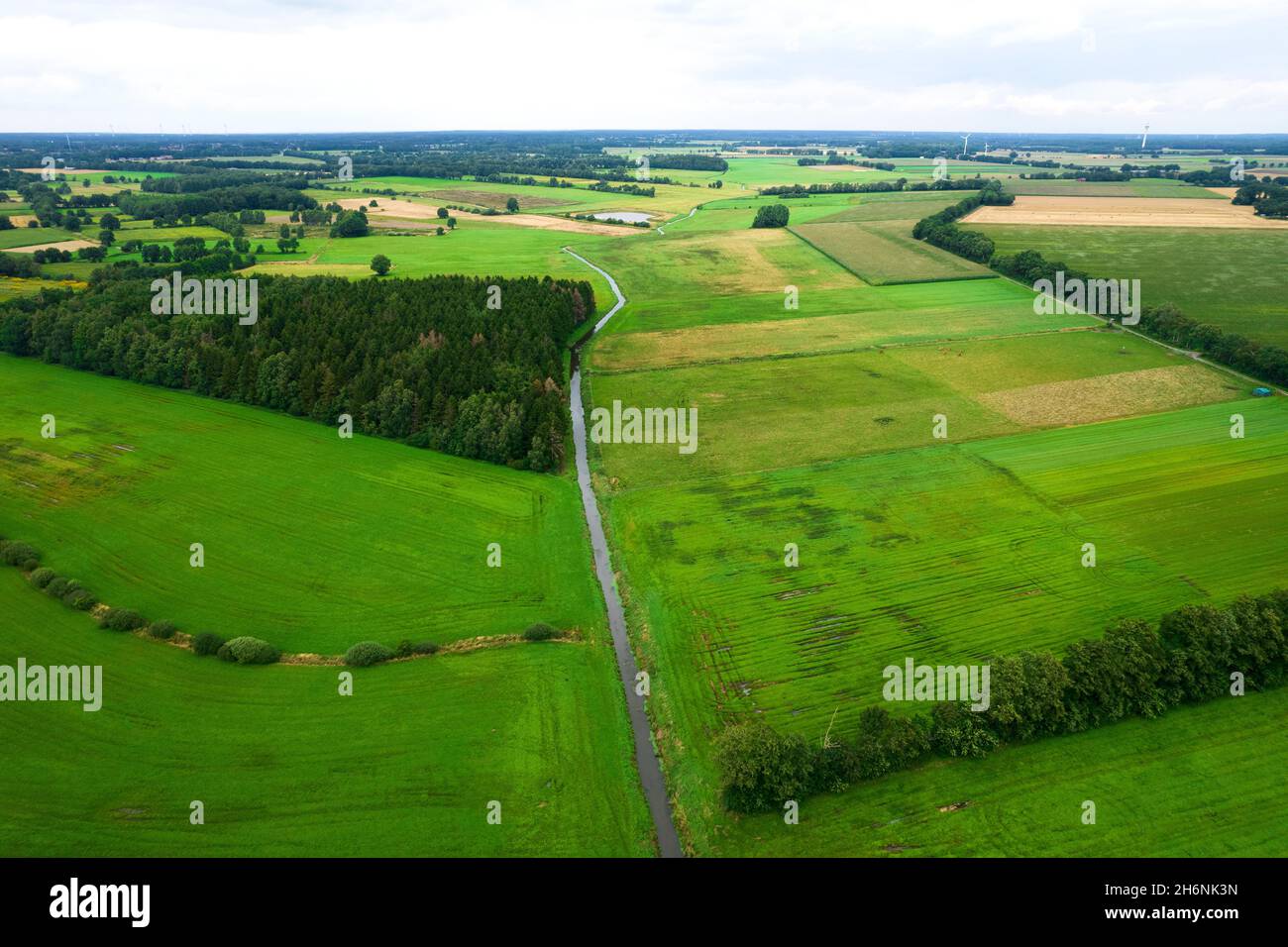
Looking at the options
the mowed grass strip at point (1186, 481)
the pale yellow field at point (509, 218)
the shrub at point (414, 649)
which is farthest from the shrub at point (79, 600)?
the pale yellow field at point (509, 218)

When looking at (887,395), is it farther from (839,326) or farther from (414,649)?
(414,649)

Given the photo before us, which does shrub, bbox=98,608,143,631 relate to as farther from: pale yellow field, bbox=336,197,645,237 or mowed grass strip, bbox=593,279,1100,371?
pale yellow field, bbox=336,197,645,237

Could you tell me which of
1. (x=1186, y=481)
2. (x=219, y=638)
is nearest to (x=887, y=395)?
(x=1186, y=481)

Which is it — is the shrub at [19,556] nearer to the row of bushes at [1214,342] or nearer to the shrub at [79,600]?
the shrub at [79,600]

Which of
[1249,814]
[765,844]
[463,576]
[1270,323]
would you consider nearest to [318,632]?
[463,576]

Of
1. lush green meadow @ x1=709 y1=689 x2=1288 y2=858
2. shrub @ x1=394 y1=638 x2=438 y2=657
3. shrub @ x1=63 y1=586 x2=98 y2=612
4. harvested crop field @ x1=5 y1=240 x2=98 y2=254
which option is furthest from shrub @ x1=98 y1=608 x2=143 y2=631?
harvested crop field @ x1=5 y1=240 x2=98 y2=254
